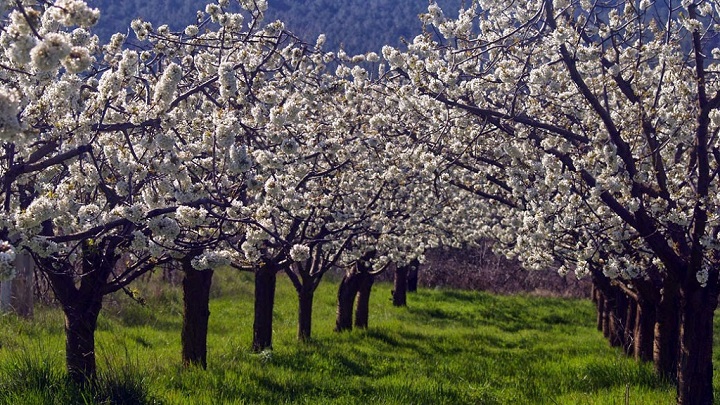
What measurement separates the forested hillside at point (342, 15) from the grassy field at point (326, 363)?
41.0m

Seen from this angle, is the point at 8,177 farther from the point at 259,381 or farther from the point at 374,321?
the point at 374,321

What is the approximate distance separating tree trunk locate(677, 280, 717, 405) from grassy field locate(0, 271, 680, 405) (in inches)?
48.5

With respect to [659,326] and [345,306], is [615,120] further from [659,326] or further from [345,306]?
[345,306]

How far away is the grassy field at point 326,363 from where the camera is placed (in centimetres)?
832

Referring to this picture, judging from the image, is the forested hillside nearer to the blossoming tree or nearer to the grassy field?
the grassy field

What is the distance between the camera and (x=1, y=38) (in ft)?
15.1

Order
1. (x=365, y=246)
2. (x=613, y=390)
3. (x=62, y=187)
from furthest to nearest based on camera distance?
1. (x=365, y=246)
2. (x=613, y=390)
3. (x=62, y=187)

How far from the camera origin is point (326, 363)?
12367mm

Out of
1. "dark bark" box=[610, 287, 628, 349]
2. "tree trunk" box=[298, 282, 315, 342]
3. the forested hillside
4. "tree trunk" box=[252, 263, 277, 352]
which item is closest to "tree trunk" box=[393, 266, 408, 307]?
"dark bark" box=[610, 287, 628, 349]

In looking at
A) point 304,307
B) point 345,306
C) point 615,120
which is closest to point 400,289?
point 345,306

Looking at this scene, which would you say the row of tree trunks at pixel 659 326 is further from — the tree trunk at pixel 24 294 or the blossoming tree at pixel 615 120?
the tree trunk at pixel 24 294

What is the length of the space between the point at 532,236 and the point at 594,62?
10.7ft

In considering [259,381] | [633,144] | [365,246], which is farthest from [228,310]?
[633,144]

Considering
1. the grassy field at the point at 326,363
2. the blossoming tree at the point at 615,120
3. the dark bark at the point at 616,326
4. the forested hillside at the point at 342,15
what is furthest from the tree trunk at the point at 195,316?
the forested hillside at the point at 342,15
